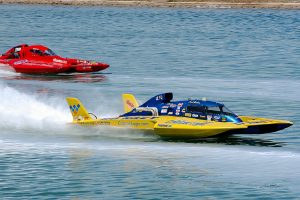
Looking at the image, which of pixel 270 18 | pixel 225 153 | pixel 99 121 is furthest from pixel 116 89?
pixel 270 18

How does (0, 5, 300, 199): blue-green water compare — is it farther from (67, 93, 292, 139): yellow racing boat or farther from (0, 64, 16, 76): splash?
(67, 93, 292, 139): yellow racing boat

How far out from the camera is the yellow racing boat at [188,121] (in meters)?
41.5

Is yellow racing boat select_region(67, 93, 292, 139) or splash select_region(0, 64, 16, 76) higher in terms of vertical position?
splash select_region(0, 64, 16, 76)

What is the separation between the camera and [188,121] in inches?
1667

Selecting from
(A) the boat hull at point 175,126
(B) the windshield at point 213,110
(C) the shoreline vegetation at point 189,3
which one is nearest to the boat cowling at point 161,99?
(A) the boat hull at point 175,126

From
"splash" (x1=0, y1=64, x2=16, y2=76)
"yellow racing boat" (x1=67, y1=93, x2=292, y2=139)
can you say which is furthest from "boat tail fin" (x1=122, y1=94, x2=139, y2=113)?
"splash" (x1=0, y1=64, x2=16, y2=76)

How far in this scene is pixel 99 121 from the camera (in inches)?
1738

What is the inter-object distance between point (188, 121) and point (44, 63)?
2900cm

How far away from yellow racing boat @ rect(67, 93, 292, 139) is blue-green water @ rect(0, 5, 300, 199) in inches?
22.3

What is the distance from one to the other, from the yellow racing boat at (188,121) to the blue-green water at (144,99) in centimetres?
57

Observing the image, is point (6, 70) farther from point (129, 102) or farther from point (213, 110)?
point (213, 110)

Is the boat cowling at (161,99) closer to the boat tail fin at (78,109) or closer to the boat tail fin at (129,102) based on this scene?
the boat tail fin at (129,102)

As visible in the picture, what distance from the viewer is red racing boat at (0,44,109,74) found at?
69.1 metres

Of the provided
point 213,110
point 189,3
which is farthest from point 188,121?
point 189,3
